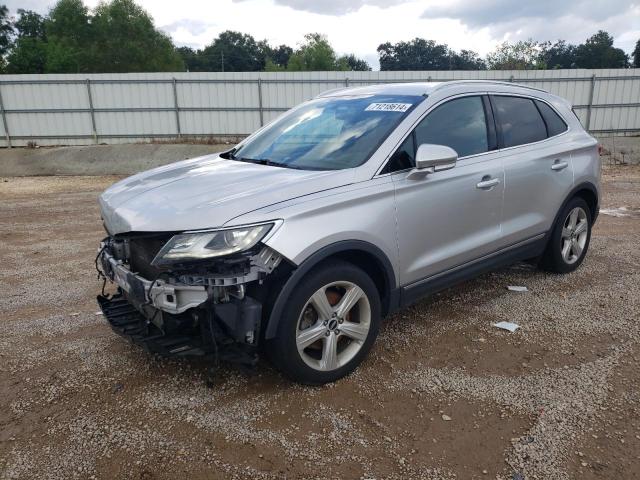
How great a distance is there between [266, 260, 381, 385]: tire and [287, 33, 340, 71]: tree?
61102mm

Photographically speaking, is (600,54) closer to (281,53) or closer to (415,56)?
(415,56)

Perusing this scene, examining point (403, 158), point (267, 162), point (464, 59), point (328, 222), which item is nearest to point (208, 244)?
point (328, 222)

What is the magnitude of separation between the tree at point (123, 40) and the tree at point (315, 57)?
62.6ft

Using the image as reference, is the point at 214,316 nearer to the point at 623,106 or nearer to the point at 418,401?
the point at 418,401

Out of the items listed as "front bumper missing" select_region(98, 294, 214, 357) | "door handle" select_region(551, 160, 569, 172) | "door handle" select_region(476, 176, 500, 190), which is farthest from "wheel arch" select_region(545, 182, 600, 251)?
"front bumper missing" select_region(98, 294, 214, 357)

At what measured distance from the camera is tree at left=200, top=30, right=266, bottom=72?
98.1m

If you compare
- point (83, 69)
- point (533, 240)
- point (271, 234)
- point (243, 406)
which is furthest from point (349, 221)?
point (83, 69)

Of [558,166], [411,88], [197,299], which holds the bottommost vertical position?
[197,299]

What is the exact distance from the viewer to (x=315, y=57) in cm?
6303

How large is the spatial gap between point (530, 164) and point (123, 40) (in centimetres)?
5244

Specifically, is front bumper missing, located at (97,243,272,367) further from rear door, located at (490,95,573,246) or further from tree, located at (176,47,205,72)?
tree, located at (176,47,205,72)

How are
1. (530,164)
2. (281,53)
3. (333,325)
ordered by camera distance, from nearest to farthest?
(333,325) < (530,164) < (281,53)

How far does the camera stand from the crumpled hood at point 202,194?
2766 mm

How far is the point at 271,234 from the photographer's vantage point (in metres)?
2.73
